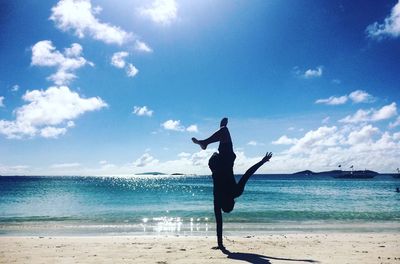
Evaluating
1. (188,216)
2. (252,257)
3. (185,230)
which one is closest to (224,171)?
(252,257)

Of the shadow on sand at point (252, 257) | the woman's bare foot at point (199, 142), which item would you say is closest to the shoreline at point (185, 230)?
the shadow on sand at point (252, 257)

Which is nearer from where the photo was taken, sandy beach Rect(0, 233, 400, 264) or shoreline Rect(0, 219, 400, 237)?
sandy beach Rect(0, 233, 400, 264)

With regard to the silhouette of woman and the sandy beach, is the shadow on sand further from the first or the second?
the silhouette of woman

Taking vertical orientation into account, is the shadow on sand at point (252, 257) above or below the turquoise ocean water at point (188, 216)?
above

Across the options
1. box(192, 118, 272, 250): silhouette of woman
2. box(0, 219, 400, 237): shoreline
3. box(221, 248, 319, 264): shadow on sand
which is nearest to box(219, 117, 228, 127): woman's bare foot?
box(192, 118, 272, 250): silhouette of woman

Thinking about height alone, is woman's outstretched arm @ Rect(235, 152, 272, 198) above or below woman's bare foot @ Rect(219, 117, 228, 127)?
below

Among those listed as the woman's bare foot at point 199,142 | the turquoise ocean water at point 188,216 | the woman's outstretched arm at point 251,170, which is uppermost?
the woman's bare foot at point 199,142

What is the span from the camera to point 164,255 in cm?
925

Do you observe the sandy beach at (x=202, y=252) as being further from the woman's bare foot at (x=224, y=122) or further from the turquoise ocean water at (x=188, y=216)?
the turquoise ocean water at (x=188, y=216)

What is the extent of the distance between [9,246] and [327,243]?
10268 mm

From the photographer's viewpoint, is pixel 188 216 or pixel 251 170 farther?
pixel 188 216

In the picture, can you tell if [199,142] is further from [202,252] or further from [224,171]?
[202,252]

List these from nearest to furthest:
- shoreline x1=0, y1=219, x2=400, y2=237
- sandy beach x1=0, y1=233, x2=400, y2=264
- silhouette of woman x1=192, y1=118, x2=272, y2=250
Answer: sandy beach x1=0, y1=233, x2=400, y2=264
silhouette of woman x1=192, y1=118, x2=272, y2=250
shoreline x1=0, y1=219, x2=400, y2=237

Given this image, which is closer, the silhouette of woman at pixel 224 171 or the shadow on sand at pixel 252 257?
the shadow on sand at pixel 252 257
